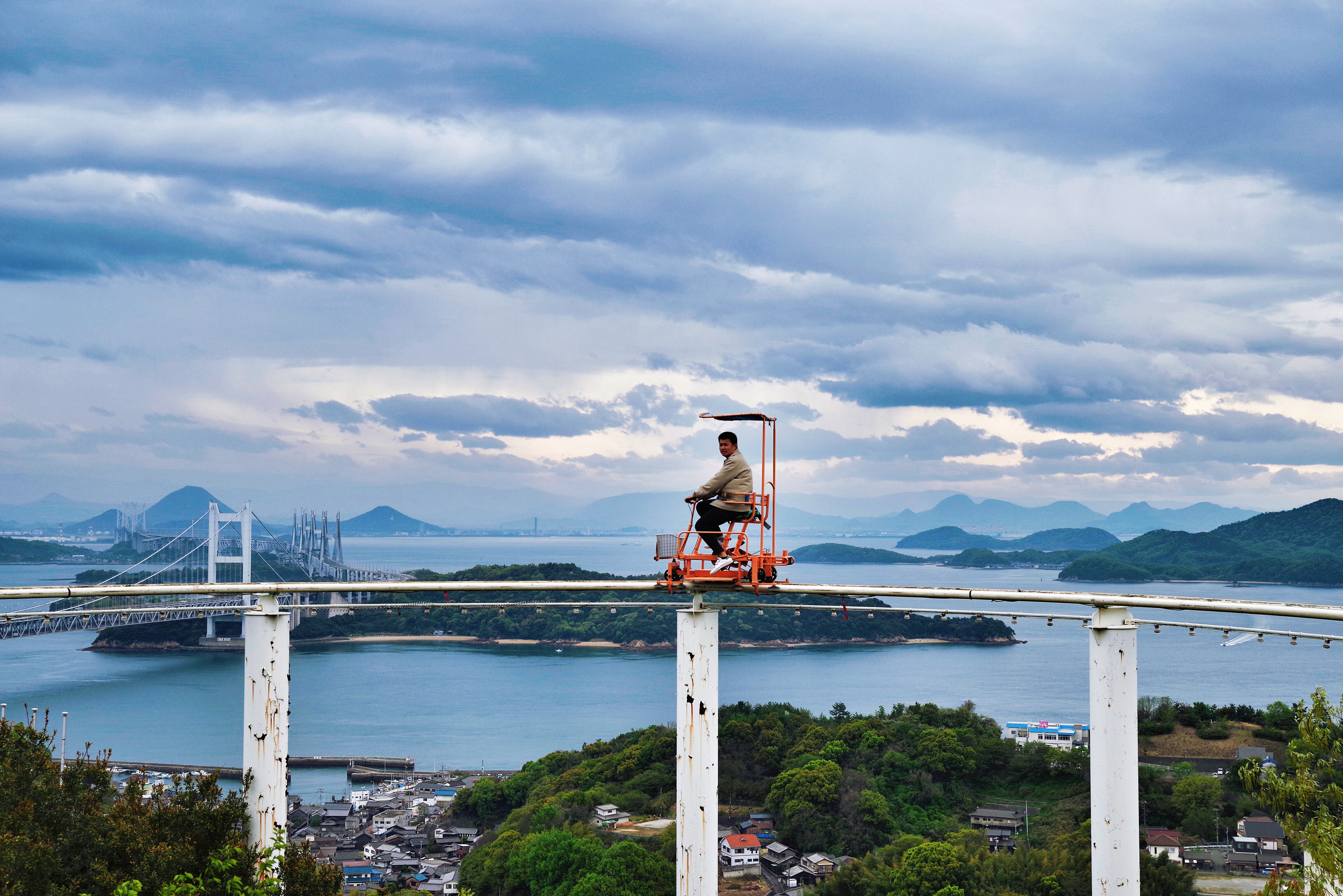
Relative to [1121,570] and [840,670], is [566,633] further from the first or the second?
[1121,570]

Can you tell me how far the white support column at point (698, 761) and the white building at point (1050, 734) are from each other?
106 feet

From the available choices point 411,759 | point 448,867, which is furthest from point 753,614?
point 448,867

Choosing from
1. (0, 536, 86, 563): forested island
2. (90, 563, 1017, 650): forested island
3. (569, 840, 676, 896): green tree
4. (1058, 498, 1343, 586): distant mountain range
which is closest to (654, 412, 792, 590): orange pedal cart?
(569, 840, 676, 896): green tree

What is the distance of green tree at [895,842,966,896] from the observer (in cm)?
1923

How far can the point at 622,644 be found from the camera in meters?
88.2

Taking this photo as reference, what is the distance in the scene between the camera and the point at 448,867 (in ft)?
94.5

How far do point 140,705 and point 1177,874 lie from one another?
171 ft

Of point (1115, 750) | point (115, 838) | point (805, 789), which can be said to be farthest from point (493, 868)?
point (1115, 750)

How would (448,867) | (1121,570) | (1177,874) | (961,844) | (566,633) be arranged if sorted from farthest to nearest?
(1121,570) → (566,633) → (448,867) → (961,844) → (1177,874)

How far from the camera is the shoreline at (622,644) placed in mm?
78062

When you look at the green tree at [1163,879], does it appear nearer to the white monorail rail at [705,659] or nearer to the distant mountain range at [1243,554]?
the white monorail rail at [705,659]

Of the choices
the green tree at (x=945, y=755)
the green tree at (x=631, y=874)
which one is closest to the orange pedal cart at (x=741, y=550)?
the green tree at (x=631, y=874)

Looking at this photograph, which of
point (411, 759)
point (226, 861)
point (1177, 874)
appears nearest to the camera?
point (226, 861)

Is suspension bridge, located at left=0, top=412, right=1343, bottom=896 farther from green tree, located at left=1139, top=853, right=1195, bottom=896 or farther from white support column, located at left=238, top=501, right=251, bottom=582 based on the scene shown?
white support column, located at left=238, top=501, right=251, bottom=582
